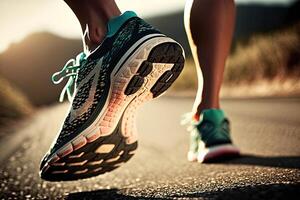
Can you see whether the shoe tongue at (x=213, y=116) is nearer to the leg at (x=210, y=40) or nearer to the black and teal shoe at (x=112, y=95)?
the leg at (x=210, y=40)

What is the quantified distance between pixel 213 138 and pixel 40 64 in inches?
1137

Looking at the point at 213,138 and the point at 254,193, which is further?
the point at 213,138

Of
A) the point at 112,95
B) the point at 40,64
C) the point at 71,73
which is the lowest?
the point at 112,95

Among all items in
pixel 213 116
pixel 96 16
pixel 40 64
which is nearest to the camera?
pixel 96 16

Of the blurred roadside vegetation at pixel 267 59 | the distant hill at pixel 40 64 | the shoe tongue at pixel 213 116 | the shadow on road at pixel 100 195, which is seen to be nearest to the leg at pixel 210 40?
the shoe tongue at pixel 213 116

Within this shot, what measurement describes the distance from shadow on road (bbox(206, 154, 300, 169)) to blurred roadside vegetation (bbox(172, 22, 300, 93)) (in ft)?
20.5

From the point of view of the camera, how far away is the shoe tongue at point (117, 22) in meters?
1.26

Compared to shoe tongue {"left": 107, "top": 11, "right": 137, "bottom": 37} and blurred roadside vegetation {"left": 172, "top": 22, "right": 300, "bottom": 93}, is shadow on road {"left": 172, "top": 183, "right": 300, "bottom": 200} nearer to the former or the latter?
shoe tongue {"left": 107, "top": 11, "right": 137, "bottom": 37}

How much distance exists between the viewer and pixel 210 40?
5.20ft

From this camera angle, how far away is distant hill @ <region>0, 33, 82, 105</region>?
24280mm

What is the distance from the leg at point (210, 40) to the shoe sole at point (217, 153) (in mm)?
156

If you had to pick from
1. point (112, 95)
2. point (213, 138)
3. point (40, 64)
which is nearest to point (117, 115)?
point (112, 95)

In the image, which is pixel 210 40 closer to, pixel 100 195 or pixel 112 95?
pixel 112 95

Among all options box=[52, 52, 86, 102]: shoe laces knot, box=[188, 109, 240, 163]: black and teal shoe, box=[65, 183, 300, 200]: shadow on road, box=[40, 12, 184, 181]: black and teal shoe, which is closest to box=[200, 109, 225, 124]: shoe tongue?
box=[188, 109, 240, 163]: black and teal shoe
